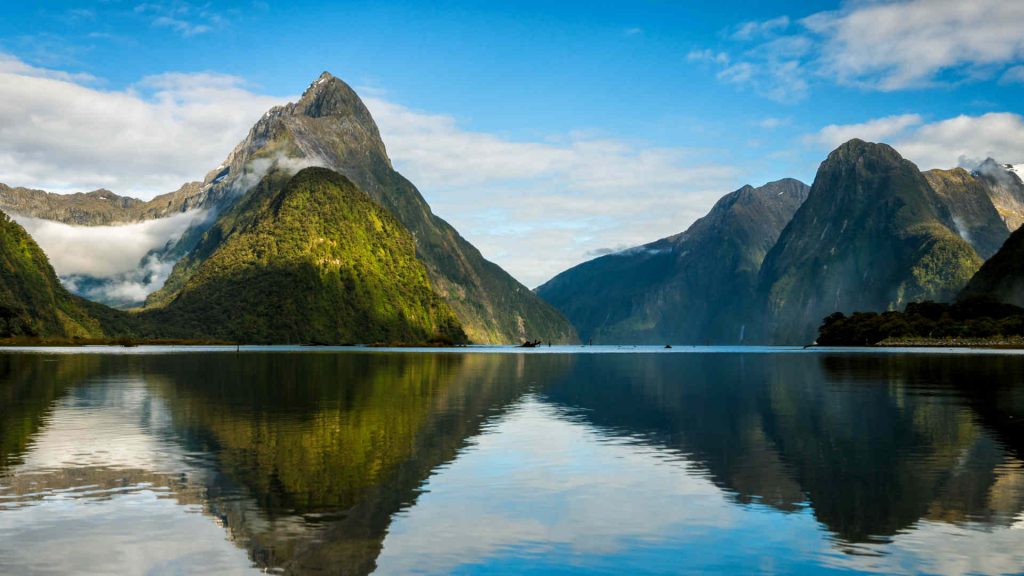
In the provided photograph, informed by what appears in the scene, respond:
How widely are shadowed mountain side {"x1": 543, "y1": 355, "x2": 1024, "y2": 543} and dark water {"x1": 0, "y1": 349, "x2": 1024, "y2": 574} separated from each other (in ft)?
0.63

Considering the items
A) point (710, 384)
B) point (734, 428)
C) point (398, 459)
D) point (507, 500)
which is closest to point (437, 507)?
point (507, 500)

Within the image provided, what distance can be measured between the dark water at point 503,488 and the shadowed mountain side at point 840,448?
19cm

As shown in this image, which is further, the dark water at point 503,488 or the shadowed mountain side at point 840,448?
the shadowed mountain side at point 840,448

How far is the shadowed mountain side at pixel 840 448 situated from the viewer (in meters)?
33.8

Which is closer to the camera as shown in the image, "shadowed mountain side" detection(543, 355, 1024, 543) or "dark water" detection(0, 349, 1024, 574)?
"dark water" detection(0, 349, 1024, 574)

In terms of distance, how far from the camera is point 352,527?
29562 millimetres

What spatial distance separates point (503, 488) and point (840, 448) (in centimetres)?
2277

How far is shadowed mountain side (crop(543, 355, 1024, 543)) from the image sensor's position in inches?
1329

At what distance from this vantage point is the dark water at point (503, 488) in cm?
2650

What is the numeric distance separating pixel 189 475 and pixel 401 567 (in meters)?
18.0

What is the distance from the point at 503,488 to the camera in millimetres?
37812

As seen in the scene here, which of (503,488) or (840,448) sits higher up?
(840,448)

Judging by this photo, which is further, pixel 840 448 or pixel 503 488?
pixel 840 448

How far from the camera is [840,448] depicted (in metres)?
50.3
